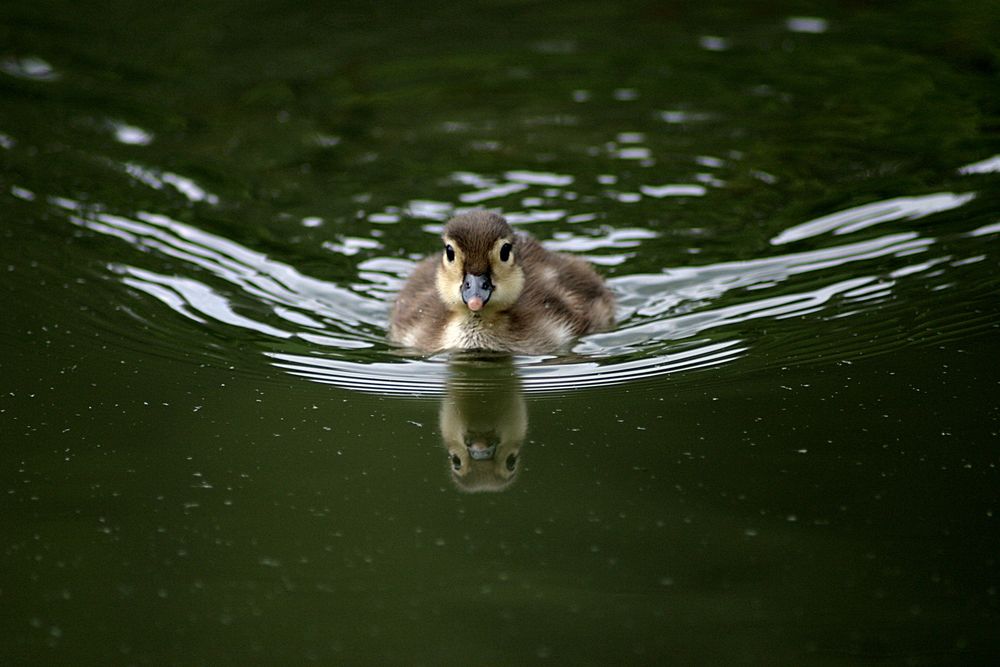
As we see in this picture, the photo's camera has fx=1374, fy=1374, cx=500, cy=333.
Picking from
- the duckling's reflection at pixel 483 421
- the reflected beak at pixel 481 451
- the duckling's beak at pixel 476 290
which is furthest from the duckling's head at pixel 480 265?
the reflected beak at pixel 481 451

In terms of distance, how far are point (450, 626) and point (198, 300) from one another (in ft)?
12.7

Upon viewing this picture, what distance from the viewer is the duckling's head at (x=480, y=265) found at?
276 inches

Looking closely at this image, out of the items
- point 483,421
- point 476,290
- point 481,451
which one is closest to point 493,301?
point 476,290

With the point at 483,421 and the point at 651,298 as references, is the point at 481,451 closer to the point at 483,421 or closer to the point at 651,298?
the point at 483,421

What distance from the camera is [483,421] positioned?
6.22 meters

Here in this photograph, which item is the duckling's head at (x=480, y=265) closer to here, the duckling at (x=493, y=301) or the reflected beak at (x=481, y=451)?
the duckling at (x=493, y=301)

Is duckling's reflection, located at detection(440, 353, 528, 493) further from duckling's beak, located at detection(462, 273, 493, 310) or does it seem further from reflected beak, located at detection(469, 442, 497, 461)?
duckling's beak, located at detection(462, 273, 493, 310)

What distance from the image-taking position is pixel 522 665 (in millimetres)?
4145

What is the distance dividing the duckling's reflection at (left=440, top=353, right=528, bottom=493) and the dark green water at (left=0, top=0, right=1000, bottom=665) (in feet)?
0.09

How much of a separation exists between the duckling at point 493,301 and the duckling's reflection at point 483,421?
0.16 m

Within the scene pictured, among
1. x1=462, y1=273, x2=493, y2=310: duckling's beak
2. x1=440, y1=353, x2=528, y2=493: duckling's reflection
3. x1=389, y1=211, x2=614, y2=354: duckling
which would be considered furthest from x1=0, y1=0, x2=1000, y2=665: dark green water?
x1=462, y1=273, x2=493, y2=310: duckling's beak

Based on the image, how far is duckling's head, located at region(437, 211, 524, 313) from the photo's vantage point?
7.02 meters

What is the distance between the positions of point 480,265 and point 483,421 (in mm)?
1103

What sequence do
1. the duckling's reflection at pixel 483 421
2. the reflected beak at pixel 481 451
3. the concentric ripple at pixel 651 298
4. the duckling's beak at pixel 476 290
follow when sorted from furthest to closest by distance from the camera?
the duckling's beak at pixel 476 290, the concentric ripple at pixel 651 298, the reflected beak at pixel 481 451, the duckling's reflection at pixel 483 421
